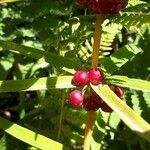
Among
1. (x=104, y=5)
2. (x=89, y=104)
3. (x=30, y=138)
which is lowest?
(x=30, y=138)

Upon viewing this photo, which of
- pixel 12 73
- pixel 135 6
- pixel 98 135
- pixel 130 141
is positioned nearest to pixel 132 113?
pixel 135 6

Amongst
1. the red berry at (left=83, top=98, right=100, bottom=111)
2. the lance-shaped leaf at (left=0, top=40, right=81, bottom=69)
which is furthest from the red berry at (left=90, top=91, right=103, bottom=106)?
the lance-shaped leaf at (left=0, top=40, right=81, bottom=69)

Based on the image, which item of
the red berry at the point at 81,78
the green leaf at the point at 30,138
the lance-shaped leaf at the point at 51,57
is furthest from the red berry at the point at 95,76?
the green leaf at the point at 30,138

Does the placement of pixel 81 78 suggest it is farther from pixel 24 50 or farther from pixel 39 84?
pixel 24 50

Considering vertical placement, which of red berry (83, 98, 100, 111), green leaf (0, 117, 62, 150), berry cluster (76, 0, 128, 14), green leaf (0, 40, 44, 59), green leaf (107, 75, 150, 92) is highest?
berry cluster (76, 0, 128, 14)

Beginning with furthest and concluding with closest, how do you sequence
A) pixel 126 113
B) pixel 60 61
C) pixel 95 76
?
pixel 60 61 < pixel 95 76 < pixel 126 113

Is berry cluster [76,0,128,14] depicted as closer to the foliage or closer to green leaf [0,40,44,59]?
the foliage

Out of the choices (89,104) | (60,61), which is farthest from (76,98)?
(60,61)

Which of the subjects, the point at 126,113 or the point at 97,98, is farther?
the point at 97,98
